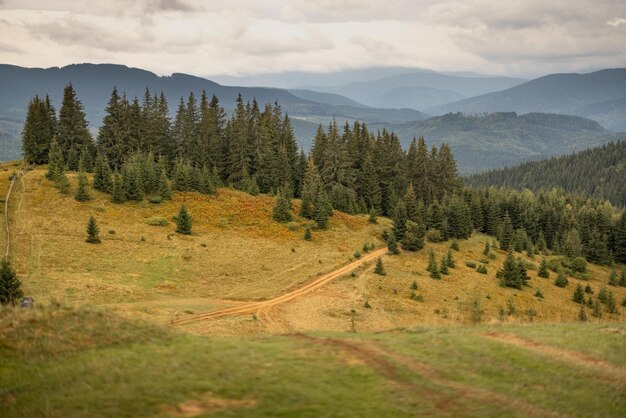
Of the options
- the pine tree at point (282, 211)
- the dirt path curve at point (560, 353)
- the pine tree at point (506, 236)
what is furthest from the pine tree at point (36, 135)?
the dirt path curve at point (560, 353)

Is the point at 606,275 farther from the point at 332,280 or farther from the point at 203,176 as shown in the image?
the point at 203,176

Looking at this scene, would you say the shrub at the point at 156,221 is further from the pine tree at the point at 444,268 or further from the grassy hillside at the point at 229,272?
the pine tree at the point at 444,268

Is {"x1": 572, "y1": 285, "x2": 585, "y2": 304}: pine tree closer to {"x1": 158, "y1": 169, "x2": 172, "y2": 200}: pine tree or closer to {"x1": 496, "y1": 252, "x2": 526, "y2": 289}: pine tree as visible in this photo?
{"x1": 496, "y1": 252, "x2": 526, "y2": 289}: pine tree

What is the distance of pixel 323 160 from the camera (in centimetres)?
9225

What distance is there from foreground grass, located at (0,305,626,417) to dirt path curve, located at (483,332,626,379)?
9 centimetres

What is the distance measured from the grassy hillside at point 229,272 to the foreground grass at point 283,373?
27.8 ft

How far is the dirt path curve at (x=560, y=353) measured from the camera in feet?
49.7

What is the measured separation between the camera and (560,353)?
16234 mm

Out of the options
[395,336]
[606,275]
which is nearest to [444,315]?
[395,336]

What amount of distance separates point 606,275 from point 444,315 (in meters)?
55.1

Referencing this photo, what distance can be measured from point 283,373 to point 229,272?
3310 centimetres

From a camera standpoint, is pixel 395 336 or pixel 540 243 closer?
pixel 395 336

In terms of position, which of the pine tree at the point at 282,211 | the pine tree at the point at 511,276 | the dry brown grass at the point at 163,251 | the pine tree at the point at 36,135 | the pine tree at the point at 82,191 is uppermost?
the pine tree at the point at 36,135

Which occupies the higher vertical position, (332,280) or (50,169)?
(50,169)
